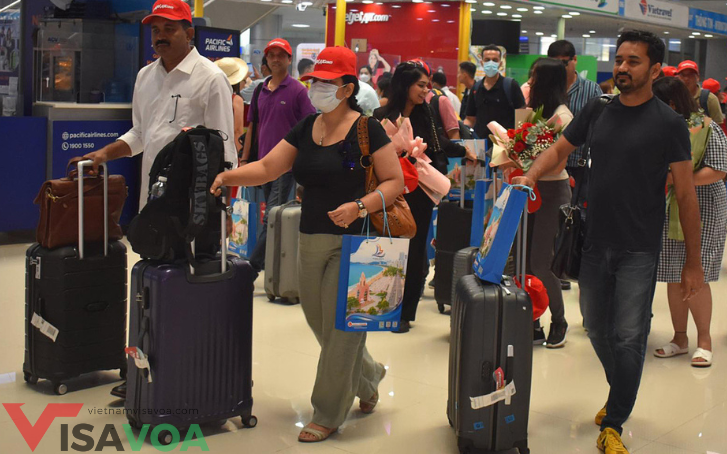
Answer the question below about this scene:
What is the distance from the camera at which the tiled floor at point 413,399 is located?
3.46m

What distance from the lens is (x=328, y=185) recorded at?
3.35 metres

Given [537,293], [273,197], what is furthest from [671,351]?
[273,197]

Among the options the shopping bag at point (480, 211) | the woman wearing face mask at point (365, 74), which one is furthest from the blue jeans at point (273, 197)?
the woman wearing face mask at point (365, 74)

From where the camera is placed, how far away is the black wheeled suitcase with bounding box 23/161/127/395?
151 inches

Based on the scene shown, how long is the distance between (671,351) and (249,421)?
2.60m

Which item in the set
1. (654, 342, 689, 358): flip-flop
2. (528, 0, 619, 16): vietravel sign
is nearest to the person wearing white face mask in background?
(654, 342, 689, 358): flip-flop

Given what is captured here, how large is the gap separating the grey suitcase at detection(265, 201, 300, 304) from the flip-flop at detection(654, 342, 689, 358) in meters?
2.31

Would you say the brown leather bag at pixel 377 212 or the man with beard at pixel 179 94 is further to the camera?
the man with beard at pixel 179 94

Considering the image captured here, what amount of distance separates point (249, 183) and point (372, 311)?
700 mm

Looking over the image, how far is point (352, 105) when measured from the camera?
3.48m

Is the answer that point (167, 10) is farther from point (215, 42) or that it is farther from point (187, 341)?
point (215, 42)

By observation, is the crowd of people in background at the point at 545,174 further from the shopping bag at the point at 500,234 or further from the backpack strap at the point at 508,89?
the backpack strap at the point at 508,89

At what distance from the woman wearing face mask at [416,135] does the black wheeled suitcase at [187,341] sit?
171cm

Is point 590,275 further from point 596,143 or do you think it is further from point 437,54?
point 437,54
